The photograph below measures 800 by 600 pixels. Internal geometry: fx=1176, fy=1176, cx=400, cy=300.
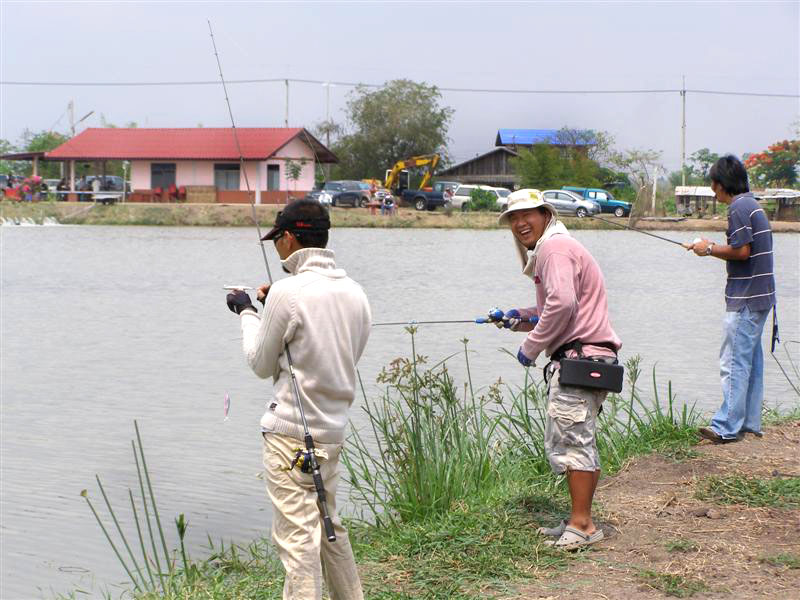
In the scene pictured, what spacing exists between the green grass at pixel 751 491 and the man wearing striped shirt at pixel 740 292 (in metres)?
0.95

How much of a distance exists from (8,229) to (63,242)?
10365 mm

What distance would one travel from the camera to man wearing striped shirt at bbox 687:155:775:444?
702 cm

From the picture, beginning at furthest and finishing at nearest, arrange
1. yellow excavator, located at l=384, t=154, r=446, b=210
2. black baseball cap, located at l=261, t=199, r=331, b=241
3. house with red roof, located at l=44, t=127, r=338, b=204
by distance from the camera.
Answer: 1. house with red roof, located at l=44, t=127, r=338, b=204
2. yellow excavator, located at l=384, t=154, r=446, b=210
3. black baseball cap, located at l=261, t=199, r=331, b=241

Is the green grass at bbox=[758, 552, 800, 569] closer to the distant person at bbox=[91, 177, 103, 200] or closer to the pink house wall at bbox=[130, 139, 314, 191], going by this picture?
the pink house wall at bbox=[130, 139, 314, 191]

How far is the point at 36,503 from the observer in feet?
25.9

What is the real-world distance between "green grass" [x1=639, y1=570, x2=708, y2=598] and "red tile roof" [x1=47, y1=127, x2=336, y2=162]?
5189 centimetres

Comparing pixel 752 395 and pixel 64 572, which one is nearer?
pixel 64 572

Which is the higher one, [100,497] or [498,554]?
[498,554]

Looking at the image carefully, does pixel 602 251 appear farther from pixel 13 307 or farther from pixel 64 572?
pixel 64 572

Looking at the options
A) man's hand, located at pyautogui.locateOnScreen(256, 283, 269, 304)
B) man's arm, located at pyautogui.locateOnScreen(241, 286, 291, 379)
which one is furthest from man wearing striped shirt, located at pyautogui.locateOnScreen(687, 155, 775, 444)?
man's arm, located at pyautogui.locateOnScreen(241, 286, 291, 379)

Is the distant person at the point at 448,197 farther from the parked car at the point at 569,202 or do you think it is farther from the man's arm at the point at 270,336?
the man's arm at the point at 270,336

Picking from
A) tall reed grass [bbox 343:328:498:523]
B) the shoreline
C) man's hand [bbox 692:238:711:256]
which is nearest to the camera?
tall reed grass [bbox 343:328:498:523]

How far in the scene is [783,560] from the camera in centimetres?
499

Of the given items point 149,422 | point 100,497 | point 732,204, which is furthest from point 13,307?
point 732,204
